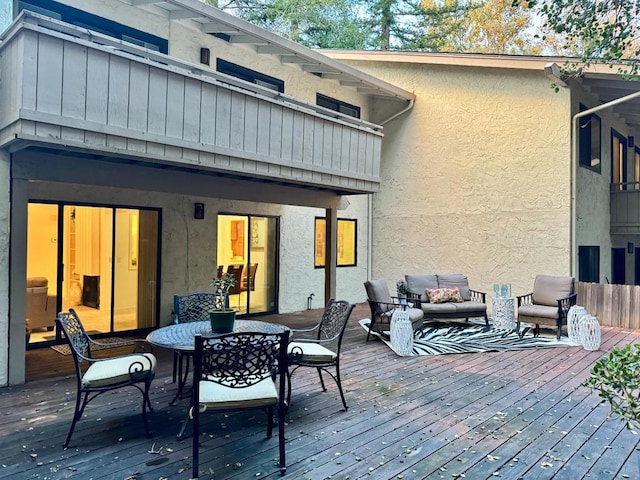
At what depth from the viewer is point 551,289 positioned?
8.41m

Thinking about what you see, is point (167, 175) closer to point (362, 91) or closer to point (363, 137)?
point (363, 137)

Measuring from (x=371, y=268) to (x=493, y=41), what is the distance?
1082 cm

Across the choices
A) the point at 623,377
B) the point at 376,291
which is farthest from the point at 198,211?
the point at 623,377

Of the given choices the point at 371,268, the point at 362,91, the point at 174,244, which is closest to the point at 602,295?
the point at 371,268

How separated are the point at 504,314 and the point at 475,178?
3419 mm

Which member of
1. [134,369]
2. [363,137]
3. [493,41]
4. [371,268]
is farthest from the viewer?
[493,41]

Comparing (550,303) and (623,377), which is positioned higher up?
(623,377)

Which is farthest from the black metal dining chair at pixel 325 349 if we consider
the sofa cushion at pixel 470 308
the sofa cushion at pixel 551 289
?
the sofa cushion at pixel 551 289

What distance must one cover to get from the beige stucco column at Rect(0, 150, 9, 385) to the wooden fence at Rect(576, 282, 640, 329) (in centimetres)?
969

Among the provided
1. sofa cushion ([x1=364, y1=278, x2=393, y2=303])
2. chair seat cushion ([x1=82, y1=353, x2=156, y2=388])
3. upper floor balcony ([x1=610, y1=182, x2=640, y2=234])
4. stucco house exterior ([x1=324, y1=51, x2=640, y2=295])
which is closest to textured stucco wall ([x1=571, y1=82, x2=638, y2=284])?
stucco house exterior ([x1=324, y1=51, x2=640, y2=295])

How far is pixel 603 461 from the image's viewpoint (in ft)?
11.1

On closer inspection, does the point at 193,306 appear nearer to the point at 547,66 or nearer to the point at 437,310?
the point at 437,310

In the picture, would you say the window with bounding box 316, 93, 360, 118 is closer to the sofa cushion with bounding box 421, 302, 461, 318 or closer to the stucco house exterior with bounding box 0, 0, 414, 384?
the stucco house exterior with bounding box 0, 0, 414, 384

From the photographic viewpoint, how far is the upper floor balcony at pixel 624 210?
1095cm
